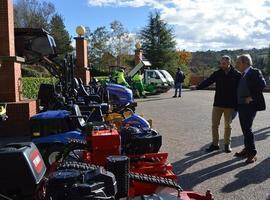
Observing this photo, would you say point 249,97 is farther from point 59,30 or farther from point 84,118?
point 59,30

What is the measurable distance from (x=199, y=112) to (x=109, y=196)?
13.7 metres

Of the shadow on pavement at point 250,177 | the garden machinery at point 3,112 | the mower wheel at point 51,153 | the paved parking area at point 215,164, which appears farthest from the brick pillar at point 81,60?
the shadow on pavement at point 250,177

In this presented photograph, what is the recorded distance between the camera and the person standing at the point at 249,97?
773 cm

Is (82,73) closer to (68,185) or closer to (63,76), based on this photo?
(63,76)

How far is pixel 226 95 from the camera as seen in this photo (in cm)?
861

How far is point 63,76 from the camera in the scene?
1195 centimetres

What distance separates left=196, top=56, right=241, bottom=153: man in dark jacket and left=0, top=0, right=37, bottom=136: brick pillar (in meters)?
4.43

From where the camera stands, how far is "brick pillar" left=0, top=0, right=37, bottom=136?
34.9ft

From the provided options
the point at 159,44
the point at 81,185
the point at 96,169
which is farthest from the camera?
the point at 159,44

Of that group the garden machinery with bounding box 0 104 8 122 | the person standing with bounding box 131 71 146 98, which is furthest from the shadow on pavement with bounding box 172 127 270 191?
the person standing with bounding box 131 71 146 98

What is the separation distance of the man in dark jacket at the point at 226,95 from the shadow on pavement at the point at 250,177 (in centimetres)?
A: 115

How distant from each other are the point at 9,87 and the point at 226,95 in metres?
5.20

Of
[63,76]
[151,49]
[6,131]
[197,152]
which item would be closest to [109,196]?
[197,152]

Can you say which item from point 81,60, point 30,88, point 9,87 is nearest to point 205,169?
point 9,87
